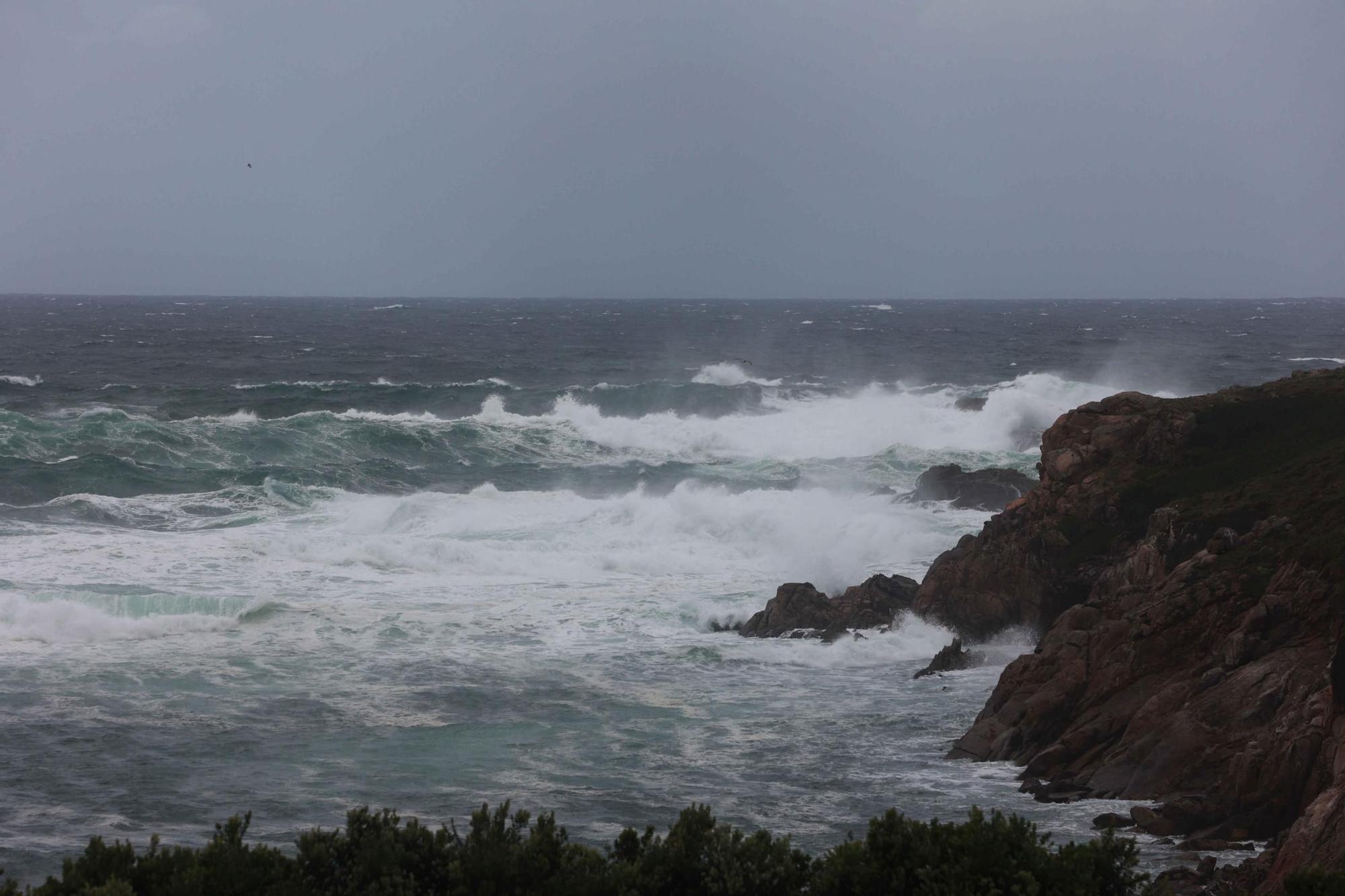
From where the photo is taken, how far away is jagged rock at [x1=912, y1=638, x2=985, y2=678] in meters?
19.8

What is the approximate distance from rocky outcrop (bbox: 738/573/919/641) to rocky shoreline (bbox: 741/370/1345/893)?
4 centimetres

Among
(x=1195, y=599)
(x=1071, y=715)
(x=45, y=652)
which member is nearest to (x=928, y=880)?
(x=1071, y=715)

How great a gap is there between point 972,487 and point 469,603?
15.8m

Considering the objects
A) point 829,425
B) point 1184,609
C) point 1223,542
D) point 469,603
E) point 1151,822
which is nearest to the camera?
point 1151,822

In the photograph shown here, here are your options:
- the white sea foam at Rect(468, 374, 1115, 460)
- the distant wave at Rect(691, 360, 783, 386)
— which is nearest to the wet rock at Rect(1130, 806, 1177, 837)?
the white sea foam at Rect(468, 374, 1115, 460)

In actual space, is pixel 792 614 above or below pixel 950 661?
above

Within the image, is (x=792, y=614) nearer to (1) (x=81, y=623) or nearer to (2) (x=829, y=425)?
(1) (x=81, y=623)

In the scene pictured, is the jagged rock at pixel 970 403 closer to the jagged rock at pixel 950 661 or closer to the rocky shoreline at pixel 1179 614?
the rocky shoreline at pixel 1179 614

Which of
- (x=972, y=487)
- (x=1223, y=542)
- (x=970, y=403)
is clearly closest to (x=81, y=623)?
(x=1223, y=542)

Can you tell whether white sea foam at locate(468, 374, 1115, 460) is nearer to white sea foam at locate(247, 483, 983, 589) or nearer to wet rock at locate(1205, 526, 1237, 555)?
white sea foam at locate(247, 483, 983, 589)

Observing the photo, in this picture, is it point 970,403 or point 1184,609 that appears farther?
point 970,403

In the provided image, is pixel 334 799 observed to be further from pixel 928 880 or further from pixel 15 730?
pixel 928 880

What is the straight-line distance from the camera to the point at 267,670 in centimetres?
1961

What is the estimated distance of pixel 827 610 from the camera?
2255 centimetres
